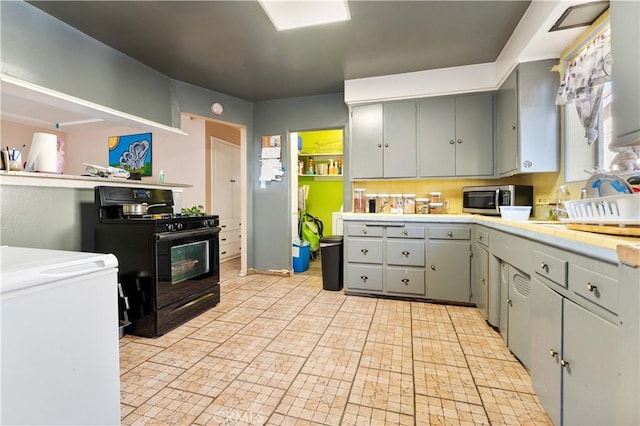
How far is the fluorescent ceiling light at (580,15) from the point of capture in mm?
1729

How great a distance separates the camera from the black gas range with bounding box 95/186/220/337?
2.27m

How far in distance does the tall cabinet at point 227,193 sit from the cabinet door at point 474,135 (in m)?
3.95

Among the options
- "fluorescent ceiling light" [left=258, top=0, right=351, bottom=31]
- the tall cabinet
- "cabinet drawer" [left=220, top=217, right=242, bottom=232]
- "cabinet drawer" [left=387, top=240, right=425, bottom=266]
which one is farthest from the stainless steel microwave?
"cabinet drawer" [left=220, top=217, right=242, bottom=232]

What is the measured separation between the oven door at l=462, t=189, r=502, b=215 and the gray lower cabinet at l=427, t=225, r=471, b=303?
235 mm

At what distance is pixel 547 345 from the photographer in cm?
134

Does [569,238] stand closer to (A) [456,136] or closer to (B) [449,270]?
(B) [449,270]

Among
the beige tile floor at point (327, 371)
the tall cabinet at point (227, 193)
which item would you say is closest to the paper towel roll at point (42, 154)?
the beige tile floor at point (327, 371)

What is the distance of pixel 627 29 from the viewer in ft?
3.56

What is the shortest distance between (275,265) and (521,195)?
3.16 metres

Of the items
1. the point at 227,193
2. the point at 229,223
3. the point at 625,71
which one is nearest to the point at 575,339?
the point at 625,71

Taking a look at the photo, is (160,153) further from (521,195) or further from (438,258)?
(521,195)

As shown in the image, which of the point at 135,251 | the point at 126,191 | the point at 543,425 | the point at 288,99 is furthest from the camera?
the point at 288,99

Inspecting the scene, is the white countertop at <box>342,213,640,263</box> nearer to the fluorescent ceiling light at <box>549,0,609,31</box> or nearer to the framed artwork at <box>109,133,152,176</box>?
the fluorescent ceiling light at <box>549,0,609,31</box>

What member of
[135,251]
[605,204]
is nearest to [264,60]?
[135,251]
